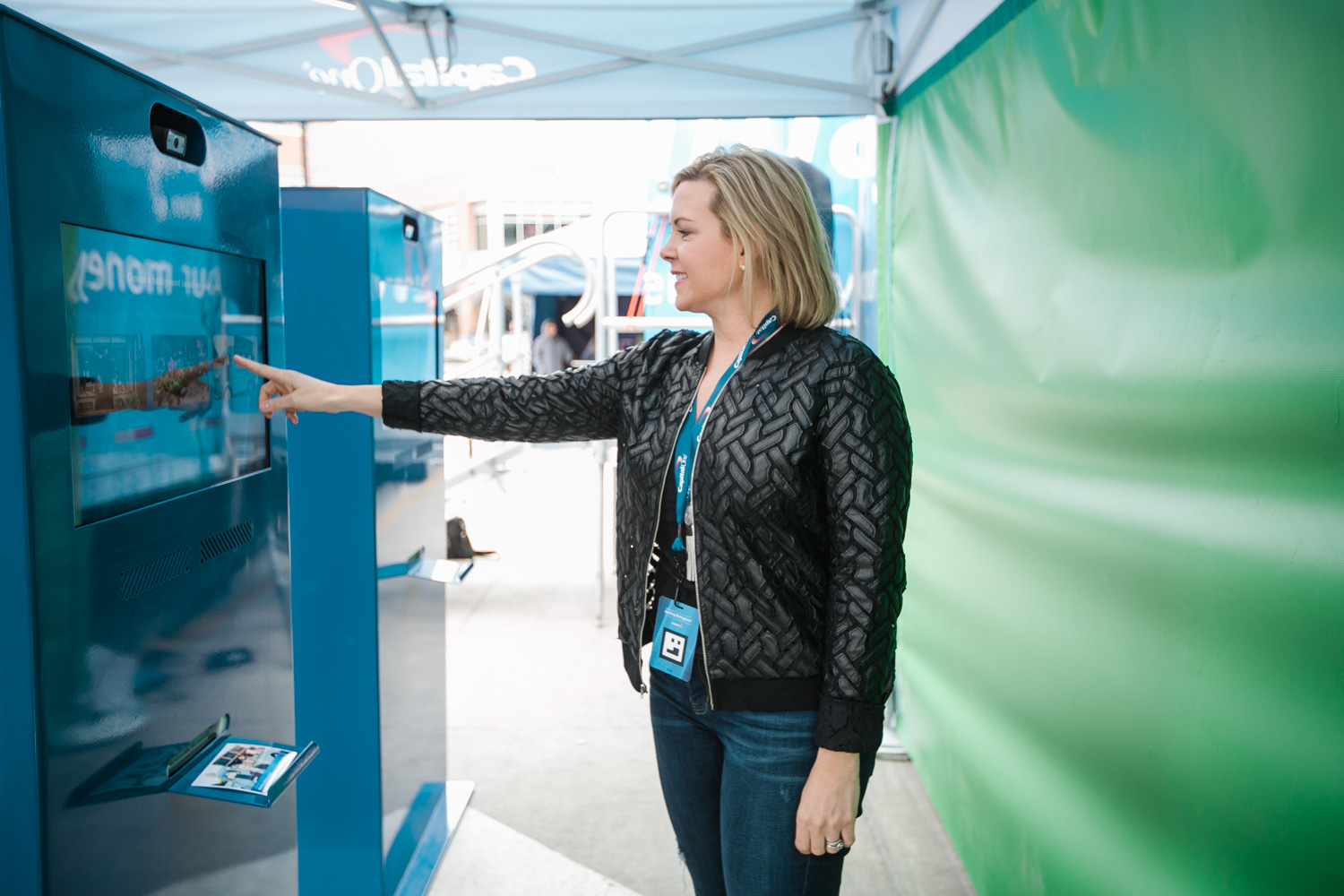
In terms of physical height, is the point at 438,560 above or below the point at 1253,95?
below

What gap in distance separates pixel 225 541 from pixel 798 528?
→ 0.81 meters

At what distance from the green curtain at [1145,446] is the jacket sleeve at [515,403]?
85cm

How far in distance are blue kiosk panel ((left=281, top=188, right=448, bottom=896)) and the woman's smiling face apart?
0.93 m

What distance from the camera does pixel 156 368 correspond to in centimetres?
119

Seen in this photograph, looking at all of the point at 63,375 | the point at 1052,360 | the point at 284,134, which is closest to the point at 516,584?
the point at 1052,360

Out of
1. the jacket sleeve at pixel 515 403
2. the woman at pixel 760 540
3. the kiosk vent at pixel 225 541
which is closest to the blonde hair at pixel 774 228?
the woman at pixel 760 540

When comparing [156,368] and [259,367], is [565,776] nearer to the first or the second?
[259,367]

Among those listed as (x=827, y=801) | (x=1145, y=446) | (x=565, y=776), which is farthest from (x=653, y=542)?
(x=565, y=776)

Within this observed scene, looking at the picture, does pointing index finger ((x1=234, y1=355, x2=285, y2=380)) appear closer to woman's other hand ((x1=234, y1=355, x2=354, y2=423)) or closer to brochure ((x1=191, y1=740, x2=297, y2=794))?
woman's other hand ((x1=234, y1=355, x2=354, y2=423))

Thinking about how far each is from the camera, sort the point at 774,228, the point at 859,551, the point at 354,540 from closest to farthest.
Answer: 1. the point at 859,551
2. the point at 774,228
3. the point at 354,540

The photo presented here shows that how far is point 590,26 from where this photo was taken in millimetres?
3100

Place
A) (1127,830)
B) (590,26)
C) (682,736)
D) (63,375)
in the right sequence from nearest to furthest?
1. (63,375)
2. (682,736)
3. (1127,830)
4. (590,26)

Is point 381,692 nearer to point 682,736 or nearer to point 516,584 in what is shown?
point 682,736

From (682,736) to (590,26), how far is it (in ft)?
8.12
